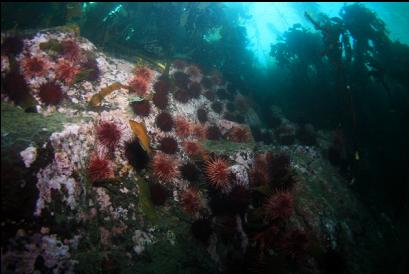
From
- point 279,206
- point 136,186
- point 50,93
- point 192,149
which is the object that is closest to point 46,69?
point 50,93

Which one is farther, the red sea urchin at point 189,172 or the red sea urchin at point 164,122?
the red sea urchin at point 164,122

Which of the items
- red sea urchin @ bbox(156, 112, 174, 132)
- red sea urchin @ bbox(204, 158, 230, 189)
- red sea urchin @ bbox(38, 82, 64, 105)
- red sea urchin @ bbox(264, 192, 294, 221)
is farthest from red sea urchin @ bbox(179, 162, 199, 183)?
red sea urchin @ bbox(38, 82, 64, 105)

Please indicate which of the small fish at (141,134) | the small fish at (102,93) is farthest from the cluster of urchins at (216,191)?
the small fish at (102,93)

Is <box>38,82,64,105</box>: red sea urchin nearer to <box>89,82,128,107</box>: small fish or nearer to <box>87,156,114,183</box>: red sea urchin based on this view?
<box>89,82,128,107</box>: small fish

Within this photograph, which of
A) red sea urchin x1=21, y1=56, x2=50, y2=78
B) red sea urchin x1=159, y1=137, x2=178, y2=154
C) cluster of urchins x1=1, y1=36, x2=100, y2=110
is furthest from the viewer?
red sea urchin x1=159, y1=137, x2=178, y2=154

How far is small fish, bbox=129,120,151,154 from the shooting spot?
291 inches

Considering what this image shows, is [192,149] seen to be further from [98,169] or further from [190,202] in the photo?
[98,169]

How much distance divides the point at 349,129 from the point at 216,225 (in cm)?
909

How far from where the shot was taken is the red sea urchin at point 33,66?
652 centimetres

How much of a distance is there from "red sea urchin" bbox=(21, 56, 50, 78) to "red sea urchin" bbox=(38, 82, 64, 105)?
1.10 feet

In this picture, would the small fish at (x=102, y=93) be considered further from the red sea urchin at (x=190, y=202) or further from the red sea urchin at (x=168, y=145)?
the red sea urchin at (x=190, y=202)

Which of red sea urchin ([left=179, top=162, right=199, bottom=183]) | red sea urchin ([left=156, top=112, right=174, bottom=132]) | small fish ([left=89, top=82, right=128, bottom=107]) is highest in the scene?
small fish ([left=89, top=82, right=128, bottom=107])

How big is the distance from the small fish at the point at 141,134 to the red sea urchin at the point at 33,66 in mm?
2358

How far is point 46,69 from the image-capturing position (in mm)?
6871
